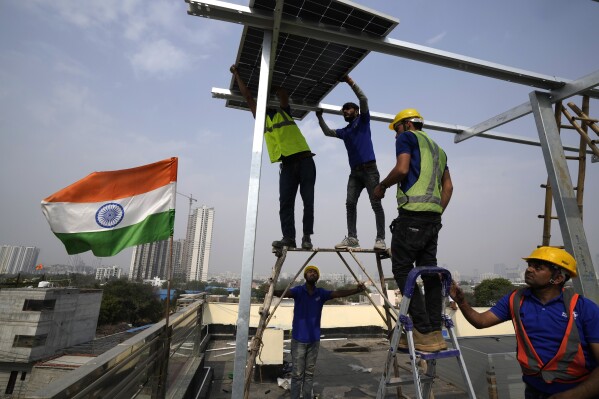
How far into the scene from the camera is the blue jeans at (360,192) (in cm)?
501

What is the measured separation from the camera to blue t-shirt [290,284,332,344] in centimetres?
609

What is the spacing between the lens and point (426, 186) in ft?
11.2

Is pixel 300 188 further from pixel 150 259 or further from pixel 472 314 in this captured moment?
pixel 150 259

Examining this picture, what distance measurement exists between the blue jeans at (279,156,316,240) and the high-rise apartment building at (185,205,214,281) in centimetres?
10351

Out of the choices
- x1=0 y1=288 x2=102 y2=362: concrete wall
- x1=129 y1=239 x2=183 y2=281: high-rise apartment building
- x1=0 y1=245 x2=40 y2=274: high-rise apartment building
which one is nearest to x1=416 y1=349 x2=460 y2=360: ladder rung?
x1=0 y1=288 x2=102 y2=362: concrete wall

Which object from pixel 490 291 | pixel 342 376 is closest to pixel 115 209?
pixel 342 376

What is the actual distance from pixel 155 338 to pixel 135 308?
3669 inches

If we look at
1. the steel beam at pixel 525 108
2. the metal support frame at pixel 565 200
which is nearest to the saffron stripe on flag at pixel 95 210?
the metal support frame at pixel 565 200

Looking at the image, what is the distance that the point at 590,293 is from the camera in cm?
419

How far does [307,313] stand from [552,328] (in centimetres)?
430

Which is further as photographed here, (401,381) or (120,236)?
(120,236)

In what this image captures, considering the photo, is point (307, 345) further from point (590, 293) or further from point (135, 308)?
point (135, 308)

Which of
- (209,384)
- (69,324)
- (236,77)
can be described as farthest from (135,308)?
(236,77)

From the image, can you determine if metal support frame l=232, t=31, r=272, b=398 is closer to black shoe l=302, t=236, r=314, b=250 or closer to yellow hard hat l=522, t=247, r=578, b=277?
black shoe l=302, t=236, r=314, b=250
